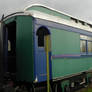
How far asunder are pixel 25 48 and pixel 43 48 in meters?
0.57

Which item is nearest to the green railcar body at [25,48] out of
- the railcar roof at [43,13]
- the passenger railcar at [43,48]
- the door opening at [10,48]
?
the passenger railcar at [43,48]

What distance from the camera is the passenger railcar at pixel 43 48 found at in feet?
16.9

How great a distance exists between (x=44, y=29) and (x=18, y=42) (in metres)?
0.94

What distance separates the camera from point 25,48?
17.3ft

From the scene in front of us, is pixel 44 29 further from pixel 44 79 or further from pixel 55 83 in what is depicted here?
pixel 55 83

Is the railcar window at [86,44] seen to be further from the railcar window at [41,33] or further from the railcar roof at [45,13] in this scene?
the railcar window at [41,33]

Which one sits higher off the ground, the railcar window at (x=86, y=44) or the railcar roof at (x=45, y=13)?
the railcar roof at (x=45, y=13)

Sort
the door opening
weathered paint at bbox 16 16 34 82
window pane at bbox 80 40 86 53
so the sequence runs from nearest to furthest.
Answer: weathered paint at bbox 16 16 34 82 → the door opening → window pane at bbox 80 40 86 53

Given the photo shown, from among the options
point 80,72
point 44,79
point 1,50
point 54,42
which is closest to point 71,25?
point 54,42

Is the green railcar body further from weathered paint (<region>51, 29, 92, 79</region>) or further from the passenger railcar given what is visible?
weathered paint (<region>51, 29, 92, 79</region>)

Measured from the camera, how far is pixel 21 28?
213 inches

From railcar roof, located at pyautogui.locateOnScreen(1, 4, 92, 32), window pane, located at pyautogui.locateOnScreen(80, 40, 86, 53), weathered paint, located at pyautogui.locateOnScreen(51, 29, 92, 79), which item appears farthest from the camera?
window pane, located at pyautogui.locateOnScreen(80, 40, 86, 53)

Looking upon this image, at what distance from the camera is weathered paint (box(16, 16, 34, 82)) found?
16.8 ft

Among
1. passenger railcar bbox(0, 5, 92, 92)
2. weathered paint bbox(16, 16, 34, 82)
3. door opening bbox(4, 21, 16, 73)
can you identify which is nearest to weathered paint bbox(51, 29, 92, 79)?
passenger railcar bbox(0, 5, 92, 92)
